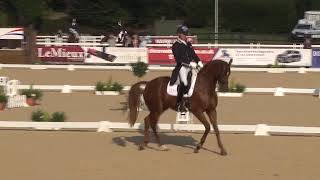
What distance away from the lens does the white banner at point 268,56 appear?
2900 cm

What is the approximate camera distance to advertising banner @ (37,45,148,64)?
97.6ft

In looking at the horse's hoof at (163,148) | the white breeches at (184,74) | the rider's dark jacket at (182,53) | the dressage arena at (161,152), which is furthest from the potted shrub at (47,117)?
the white breeches at (184,74)

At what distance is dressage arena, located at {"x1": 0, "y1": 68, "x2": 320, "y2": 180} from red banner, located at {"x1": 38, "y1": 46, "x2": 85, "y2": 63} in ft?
42.4

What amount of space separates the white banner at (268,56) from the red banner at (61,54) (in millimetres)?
6251

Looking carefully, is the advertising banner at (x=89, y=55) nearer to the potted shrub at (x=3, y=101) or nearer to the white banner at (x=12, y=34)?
the white banner at (x=12, y=34)

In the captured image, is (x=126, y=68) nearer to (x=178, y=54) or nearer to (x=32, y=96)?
(x=32, y=96)

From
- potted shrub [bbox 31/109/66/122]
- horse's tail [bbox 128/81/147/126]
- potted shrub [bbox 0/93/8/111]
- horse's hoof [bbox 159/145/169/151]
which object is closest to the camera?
horse's hoof [bbox 159/145/169/151]

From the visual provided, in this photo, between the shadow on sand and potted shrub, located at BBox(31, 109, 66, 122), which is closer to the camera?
the shadow on sand

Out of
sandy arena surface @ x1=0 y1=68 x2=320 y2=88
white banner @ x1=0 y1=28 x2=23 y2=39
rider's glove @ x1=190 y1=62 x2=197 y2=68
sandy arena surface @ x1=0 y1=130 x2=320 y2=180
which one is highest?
white banner @ x1=0 y1=28 x2=23 y2=39

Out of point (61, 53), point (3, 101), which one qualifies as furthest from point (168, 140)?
point (61, 53)

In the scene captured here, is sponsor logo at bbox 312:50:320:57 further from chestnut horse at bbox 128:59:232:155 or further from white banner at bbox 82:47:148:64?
chestnut horse at bbox 128:59:232:155

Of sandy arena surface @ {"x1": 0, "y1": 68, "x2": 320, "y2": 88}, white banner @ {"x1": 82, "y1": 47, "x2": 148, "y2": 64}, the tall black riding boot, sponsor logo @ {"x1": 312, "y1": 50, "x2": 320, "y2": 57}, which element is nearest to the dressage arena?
the tall black riding boot

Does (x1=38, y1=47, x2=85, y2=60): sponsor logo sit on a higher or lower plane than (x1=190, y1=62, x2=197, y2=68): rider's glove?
higher

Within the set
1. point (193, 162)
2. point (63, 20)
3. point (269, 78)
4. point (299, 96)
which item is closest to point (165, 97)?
point (193, 162)
